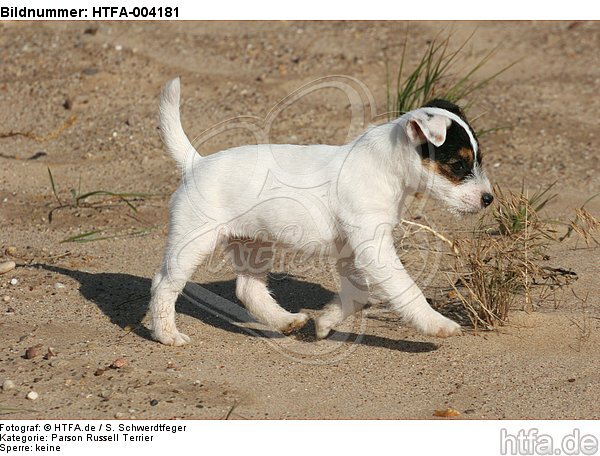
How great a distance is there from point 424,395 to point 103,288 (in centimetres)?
259

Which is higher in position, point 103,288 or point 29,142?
point 29,142

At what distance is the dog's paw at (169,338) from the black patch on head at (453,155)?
1865 millimetres

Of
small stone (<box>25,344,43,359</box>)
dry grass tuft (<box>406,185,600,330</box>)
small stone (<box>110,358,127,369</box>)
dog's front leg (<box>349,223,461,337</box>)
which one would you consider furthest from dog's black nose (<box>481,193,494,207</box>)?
small stone (<box>25,344,43,359</box>)

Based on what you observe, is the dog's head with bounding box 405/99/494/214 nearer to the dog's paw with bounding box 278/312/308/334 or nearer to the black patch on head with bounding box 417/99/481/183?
the black patch on head with bounding box 417/99/481/183

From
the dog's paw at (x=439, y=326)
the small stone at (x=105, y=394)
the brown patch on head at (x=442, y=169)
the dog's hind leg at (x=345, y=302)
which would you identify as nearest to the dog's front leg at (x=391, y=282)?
the dog's paw at (x=439, y=326)

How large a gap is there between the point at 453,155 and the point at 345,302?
1176 millimetres

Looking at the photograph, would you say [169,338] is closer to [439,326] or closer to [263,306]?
[263,306]

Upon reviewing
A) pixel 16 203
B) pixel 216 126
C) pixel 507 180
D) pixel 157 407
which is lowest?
pixel 157 407

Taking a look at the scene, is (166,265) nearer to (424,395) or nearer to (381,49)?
(424,395)

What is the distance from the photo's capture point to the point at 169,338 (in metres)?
5.63

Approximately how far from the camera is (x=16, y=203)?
26.6ft

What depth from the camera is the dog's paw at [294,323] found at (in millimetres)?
5840

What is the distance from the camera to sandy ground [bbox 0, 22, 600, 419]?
510 centimetres
